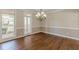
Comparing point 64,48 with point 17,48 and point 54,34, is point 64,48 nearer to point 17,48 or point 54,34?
point 54,34

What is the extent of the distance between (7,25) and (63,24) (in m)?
0.99

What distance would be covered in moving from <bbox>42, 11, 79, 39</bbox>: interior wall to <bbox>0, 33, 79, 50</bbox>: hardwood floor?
93 mm

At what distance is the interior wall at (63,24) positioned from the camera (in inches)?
74.6

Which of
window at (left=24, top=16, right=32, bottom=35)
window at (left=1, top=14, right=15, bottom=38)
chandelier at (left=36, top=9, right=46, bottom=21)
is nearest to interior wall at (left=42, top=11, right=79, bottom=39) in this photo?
chandelier at (left=36, top=9, right=46, bottom=21)

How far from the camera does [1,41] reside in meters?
1.89

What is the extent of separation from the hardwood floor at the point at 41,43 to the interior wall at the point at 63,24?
93 mm

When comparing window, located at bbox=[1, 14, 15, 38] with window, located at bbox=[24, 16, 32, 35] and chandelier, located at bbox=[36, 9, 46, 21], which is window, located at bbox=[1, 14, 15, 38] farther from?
chandelier, located at bbox=[36, 9, 46, 21]

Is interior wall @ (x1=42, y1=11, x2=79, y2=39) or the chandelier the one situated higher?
the chandelier

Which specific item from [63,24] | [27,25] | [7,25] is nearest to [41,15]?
[27,25]

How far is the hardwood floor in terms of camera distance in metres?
1.89

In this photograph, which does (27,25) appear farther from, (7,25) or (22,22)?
(7,25)
